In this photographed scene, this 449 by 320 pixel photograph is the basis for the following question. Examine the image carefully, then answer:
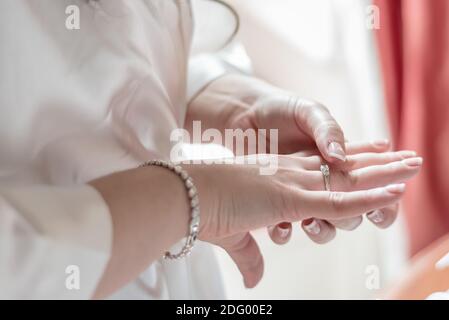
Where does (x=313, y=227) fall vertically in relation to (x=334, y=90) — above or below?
below

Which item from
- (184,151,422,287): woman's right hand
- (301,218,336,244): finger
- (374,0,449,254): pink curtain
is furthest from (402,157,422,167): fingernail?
(374,0,449,254): pink curtain

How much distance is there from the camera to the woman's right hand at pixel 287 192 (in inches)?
19.0

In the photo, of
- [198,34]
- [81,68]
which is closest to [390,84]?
[198,34]

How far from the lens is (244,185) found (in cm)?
50

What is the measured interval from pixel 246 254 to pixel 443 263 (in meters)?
0.32

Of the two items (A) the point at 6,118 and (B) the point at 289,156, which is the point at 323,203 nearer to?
(B) the point at 289,156

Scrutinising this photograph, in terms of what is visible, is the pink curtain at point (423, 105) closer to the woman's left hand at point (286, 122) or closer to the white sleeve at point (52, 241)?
the woman's left hand at point (286, 122)

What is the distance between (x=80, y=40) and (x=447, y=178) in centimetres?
71

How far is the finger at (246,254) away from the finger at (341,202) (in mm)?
120

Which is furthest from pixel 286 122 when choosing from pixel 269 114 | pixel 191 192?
pixel 191 192

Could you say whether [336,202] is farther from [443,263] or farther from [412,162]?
[443,263]

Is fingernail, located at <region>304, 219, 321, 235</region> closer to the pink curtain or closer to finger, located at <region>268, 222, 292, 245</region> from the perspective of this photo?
finger, located at <region>268, 222, 292, 245</region>

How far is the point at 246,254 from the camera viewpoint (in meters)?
0.65

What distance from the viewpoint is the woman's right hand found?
0.48 m
